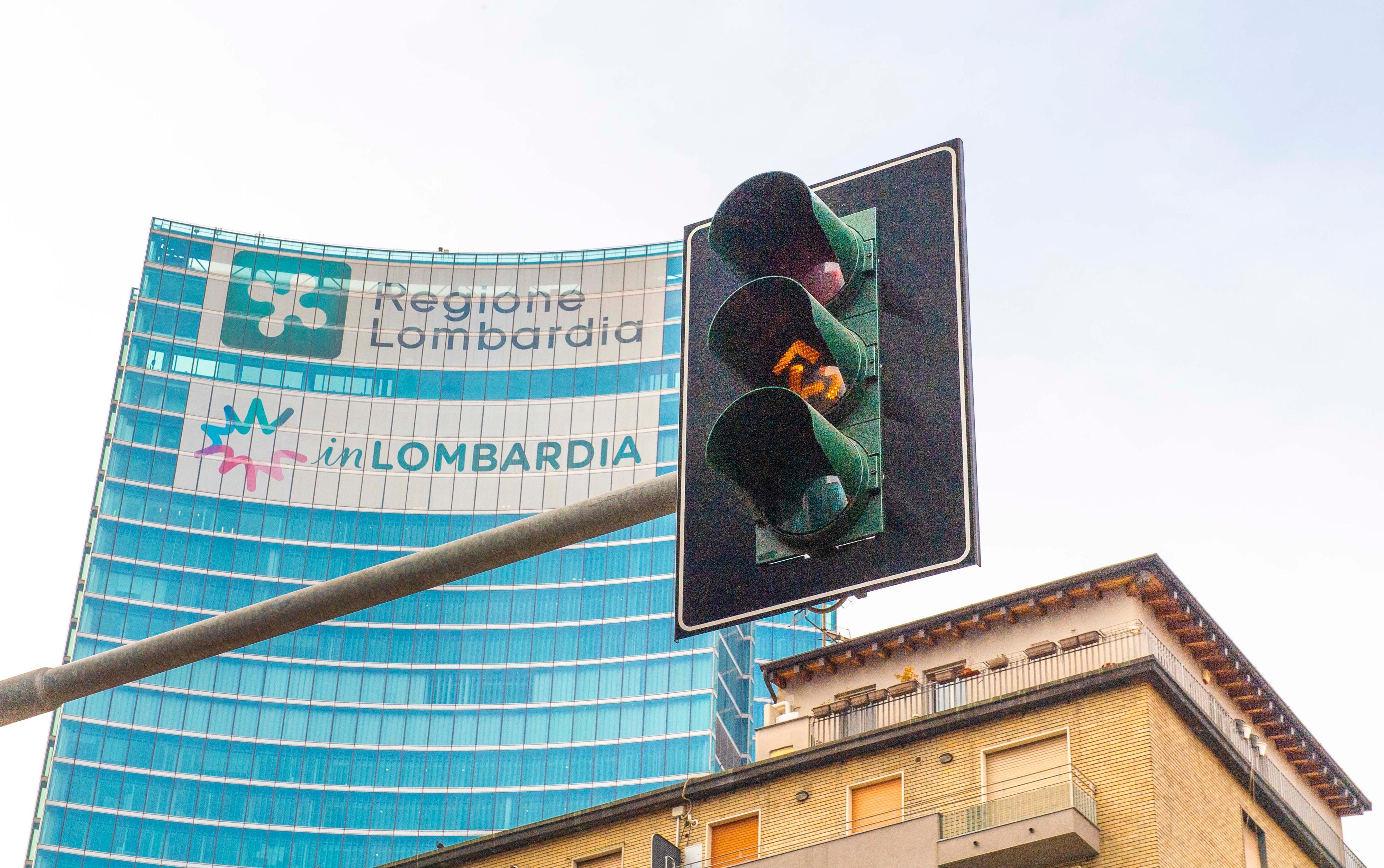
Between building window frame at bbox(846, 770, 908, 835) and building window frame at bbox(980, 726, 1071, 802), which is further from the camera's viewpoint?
building window frame at bbox(846, 770, 908, 835)

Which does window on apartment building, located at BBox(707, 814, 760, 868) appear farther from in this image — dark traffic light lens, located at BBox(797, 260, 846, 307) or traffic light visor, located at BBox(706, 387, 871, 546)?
traffic light visor, located at BBox(706, 387, 871, 546)

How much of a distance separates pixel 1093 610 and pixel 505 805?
8329 cm

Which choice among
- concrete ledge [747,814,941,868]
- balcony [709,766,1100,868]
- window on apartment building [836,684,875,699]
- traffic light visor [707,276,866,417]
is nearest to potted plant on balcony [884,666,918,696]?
window on apartment building [836,684,875,699]

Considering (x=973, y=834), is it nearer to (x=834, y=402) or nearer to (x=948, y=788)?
(x=948, y=788)

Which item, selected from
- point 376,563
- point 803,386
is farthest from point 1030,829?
point 376,563

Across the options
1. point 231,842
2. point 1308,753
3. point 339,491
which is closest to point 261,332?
point 339,491

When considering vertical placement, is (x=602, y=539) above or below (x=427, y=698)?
above

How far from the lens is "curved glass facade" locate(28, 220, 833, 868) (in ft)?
395

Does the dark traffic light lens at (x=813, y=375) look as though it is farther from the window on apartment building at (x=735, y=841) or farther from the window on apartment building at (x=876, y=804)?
the window on apartment building at (x=735, y=841)

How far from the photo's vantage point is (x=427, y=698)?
415 ft

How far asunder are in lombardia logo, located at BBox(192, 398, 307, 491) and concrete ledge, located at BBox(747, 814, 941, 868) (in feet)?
325

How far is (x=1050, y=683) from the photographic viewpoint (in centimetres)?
4044

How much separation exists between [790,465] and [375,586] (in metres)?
1.79

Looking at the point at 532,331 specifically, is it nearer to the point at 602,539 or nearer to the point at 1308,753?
the point at 602,539
